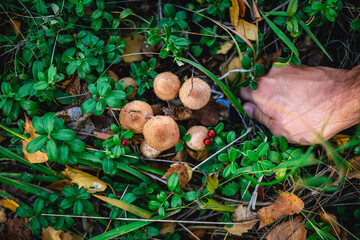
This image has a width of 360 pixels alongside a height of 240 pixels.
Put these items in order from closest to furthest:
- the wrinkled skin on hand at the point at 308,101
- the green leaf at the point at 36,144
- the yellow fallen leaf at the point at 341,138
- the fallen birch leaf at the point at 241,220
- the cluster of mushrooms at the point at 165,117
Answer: the green leaf at the point at 36,144
the cluster of mushrooms at the point at 165,117
the wrinkled skin on hand at the point at 308,101
the fallen birch leaf at the point at 241,220
the yellow fallen leaf at the point at 341,138

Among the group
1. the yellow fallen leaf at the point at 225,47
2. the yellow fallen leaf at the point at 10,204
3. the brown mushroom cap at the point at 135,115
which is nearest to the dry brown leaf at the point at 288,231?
the brown mushroom cap at the point at 135,115

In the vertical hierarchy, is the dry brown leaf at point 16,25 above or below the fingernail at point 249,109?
above

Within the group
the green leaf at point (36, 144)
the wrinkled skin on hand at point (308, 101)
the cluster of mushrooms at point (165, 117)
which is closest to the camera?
the green leaf at point (36, 144)

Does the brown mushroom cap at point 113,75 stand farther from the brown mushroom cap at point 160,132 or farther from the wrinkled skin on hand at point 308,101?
the wrinkled skin on hand at point 308,101

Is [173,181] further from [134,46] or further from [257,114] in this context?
[134,46]

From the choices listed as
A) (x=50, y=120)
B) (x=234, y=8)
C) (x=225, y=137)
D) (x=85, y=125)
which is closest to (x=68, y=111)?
(x=85, y=125)

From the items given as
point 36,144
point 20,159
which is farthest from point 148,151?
point 20,159

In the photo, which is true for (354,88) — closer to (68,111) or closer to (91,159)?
(91,159)

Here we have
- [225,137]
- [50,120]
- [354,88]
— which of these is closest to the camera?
[50,120]
